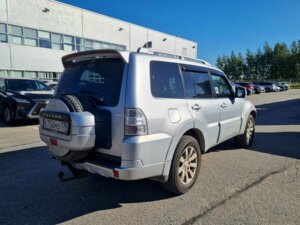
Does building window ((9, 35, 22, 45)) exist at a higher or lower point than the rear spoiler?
higher

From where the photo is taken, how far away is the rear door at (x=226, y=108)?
481cm

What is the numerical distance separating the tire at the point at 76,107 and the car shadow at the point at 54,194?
25.7 inches

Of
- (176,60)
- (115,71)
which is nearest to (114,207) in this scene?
(115,71)

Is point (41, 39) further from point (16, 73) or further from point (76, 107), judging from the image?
point (76, 107)

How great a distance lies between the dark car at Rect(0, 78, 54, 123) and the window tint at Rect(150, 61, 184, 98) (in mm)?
6501

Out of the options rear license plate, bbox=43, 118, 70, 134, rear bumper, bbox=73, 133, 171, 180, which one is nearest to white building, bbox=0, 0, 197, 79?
rear license plate, bbox=43, 118, 70, 134

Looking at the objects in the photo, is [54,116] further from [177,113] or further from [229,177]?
[229,177]

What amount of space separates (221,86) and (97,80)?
2.68m

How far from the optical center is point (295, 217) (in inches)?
123

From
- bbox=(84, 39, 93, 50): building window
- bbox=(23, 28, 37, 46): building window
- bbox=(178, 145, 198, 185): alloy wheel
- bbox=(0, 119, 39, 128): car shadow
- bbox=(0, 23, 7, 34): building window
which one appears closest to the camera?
bbox=(178, 145, 198, 185): alloy wheel

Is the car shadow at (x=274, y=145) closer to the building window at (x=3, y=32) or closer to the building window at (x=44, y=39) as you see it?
the building window at (x=3, y=32)

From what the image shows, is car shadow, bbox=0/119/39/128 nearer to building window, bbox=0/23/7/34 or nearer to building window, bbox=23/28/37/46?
building window, bbox=0/23/7/34

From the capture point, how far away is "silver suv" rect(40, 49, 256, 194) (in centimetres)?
302

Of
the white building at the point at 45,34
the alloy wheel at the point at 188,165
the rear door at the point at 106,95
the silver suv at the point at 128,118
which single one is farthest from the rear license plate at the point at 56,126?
the white building at the point at 45,34
